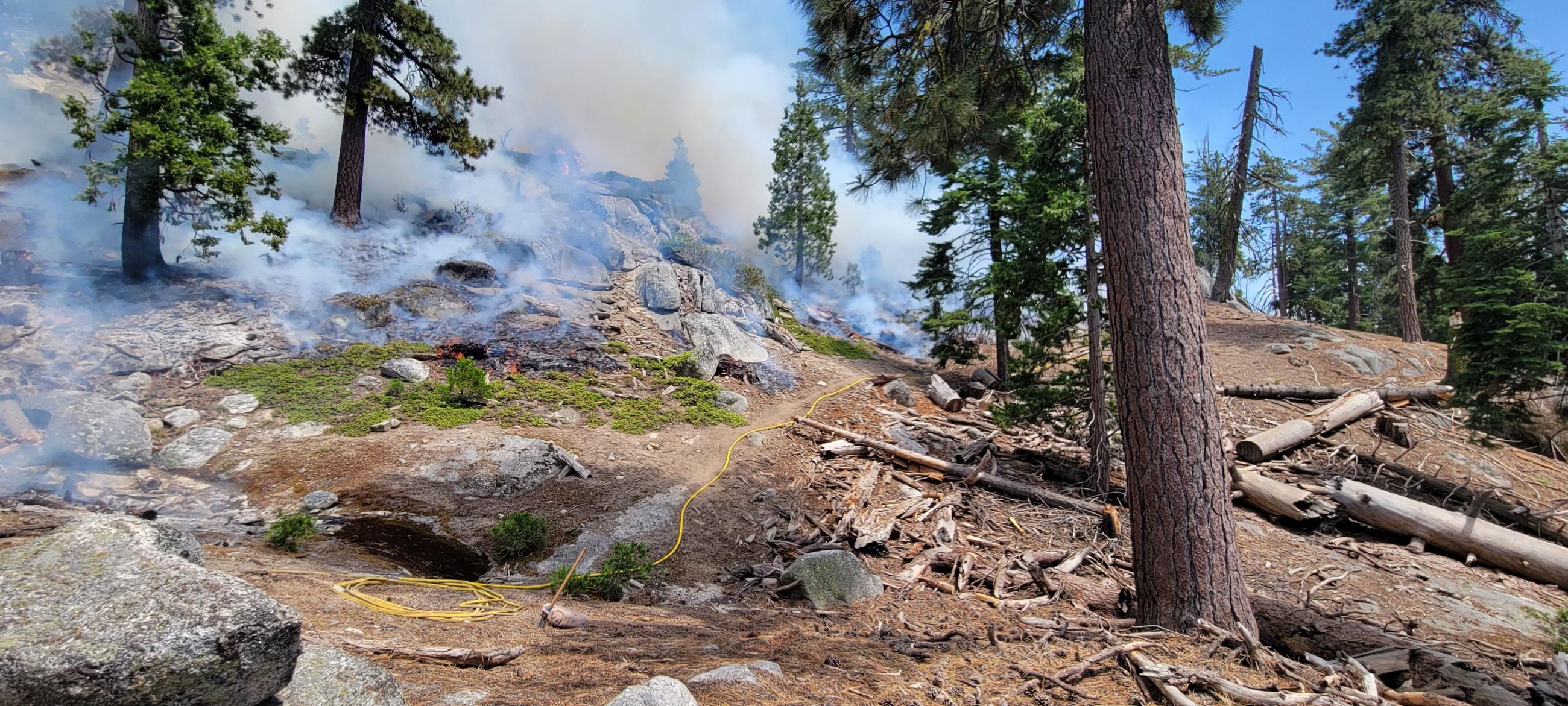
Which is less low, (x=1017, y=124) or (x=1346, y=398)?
(x=1017, y=124)

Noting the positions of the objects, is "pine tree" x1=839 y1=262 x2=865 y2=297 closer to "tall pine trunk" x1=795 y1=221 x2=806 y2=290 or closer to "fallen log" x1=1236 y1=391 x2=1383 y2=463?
"tall pine trunk" x1=795 y1=221 x2=806 y2=290

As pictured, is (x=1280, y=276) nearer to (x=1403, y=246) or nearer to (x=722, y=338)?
(x=1403, y=246)

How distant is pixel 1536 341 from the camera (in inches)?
359

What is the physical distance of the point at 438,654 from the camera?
10.5 feet

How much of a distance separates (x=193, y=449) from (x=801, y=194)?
29189 millimetres

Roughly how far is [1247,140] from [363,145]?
20.9 meters

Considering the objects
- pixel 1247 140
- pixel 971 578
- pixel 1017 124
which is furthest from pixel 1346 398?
pixel 971 578

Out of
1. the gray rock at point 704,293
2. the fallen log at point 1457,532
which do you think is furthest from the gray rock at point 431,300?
the fallen log at point 1457,532

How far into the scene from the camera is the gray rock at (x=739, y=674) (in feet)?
9.77

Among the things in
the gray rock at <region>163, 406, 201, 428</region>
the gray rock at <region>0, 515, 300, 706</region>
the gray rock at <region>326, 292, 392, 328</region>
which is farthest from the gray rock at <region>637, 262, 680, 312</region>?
the gray rock at <region>0, 515, 300, 706</region>

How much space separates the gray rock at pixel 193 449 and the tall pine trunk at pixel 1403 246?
93.5 ft

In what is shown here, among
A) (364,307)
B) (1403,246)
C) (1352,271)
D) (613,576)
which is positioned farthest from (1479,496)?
(1352,271)

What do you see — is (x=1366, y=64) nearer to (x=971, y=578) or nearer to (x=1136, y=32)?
(x=1136, y=32)

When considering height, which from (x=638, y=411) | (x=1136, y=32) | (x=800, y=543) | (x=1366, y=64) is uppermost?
(x=1366, y=64)
